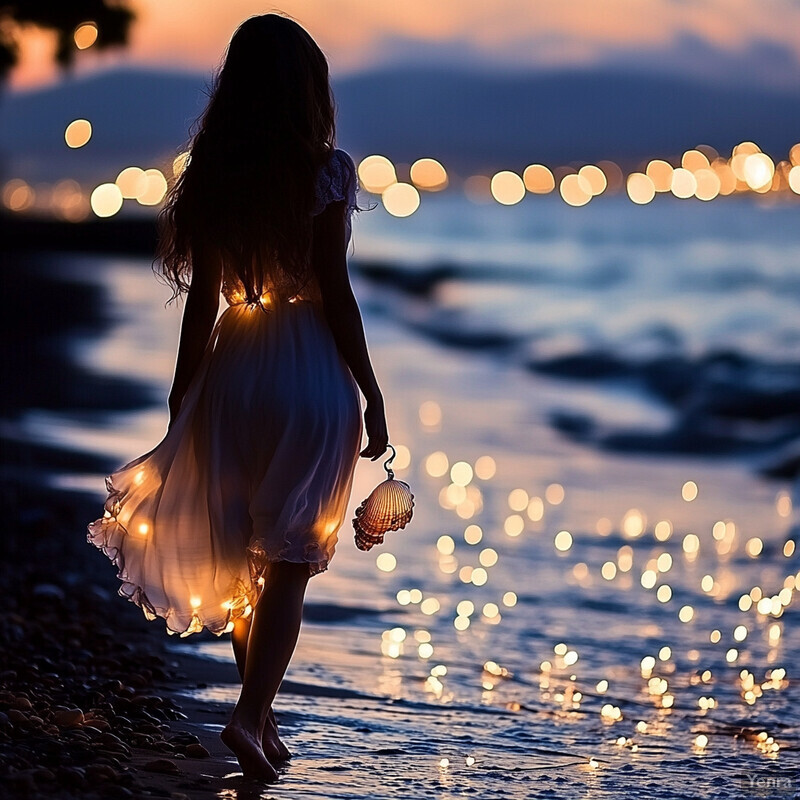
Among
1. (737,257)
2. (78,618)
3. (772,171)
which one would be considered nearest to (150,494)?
(78,618)

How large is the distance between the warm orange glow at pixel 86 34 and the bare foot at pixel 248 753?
8.51 meters

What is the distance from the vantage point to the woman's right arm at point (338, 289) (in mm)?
3846

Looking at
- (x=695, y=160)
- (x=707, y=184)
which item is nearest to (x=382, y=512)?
(x=695, y=160)

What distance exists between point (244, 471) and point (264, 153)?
2.75 ft

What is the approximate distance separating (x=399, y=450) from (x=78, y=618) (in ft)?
18.6

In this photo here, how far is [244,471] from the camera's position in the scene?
394 cm

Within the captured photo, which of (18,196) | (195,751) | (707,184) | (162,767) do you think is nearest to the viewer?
(162,767)

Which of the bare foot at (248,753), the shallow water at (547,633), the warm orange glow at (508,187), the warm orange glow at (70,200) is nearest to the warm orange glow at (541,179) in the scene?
the warm orange glow at (508,187)

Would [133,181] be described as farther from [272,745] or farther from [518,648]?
[272,745]

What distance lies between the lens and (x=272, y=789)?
3.76m

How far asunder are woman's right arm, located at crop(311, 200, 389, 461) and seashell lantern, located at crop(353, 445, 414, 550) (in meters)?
0.20

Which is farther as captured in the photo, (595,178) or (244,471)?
(595,178)

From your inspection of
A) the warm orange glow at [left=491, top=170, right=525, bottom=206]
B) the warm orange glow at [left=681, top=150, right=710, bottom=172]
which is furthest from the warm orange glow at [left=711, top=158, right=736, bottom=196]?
the warm orange glow at [left=491, top=170, right=525, bottom=206]

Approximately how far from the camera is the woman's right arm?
151 inches
